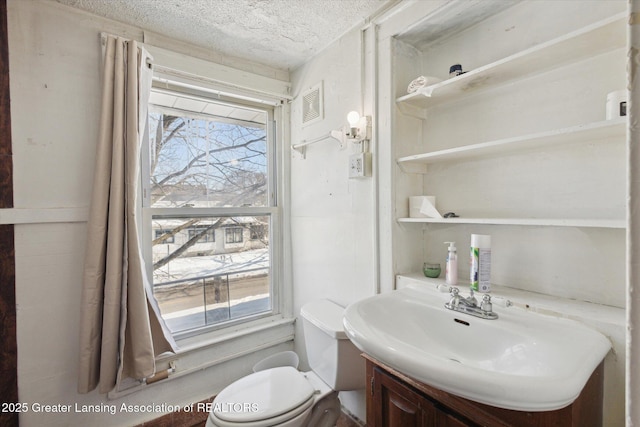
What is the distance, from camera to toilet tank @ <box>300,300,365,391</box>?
1.32 m

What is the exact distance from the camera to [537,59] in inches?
39.0

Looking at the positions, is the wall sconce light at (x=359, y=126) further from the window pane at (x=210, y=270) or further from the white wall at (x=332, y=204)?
the window pane at (x=210, y=270)

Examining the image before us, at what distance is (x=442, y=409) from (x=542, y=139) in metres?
0.90

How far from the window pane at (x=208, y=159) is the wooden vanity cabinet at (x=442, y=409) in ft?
4.40

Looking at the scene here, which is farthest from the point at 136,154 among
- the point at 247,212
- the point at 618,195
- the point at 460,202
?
the point at 618,195

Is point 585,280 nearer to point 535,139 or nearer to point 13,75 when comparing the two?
point 535,139

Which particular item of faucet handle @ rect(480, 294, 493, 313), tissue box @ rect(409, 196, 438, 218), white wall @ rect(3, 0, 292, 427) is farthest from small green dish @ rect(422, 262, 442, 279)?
white wall @ rect(3, 0, 292, 427)

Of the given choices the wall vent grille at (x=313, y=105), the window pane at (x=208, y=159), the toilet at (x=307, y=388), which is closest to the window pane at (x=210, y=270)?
the window pane at (x=208, y=159)

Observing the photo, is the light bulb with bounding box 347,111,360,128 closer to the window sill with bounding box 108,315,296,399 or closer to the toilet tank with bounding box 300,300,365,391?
the toilet tank with bounding box 300,300,365,391

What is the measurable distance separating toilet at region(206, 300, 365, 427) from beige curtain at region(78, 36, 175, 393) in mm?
494

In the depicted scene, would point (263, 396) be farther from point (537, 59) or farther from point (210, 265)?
point (537, 59)

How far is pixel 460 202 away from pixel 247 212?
1288 mm

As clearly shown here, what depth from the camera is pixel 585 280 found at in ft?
3.22

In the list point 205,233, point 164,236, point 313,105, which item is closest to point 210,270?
point 205,233
